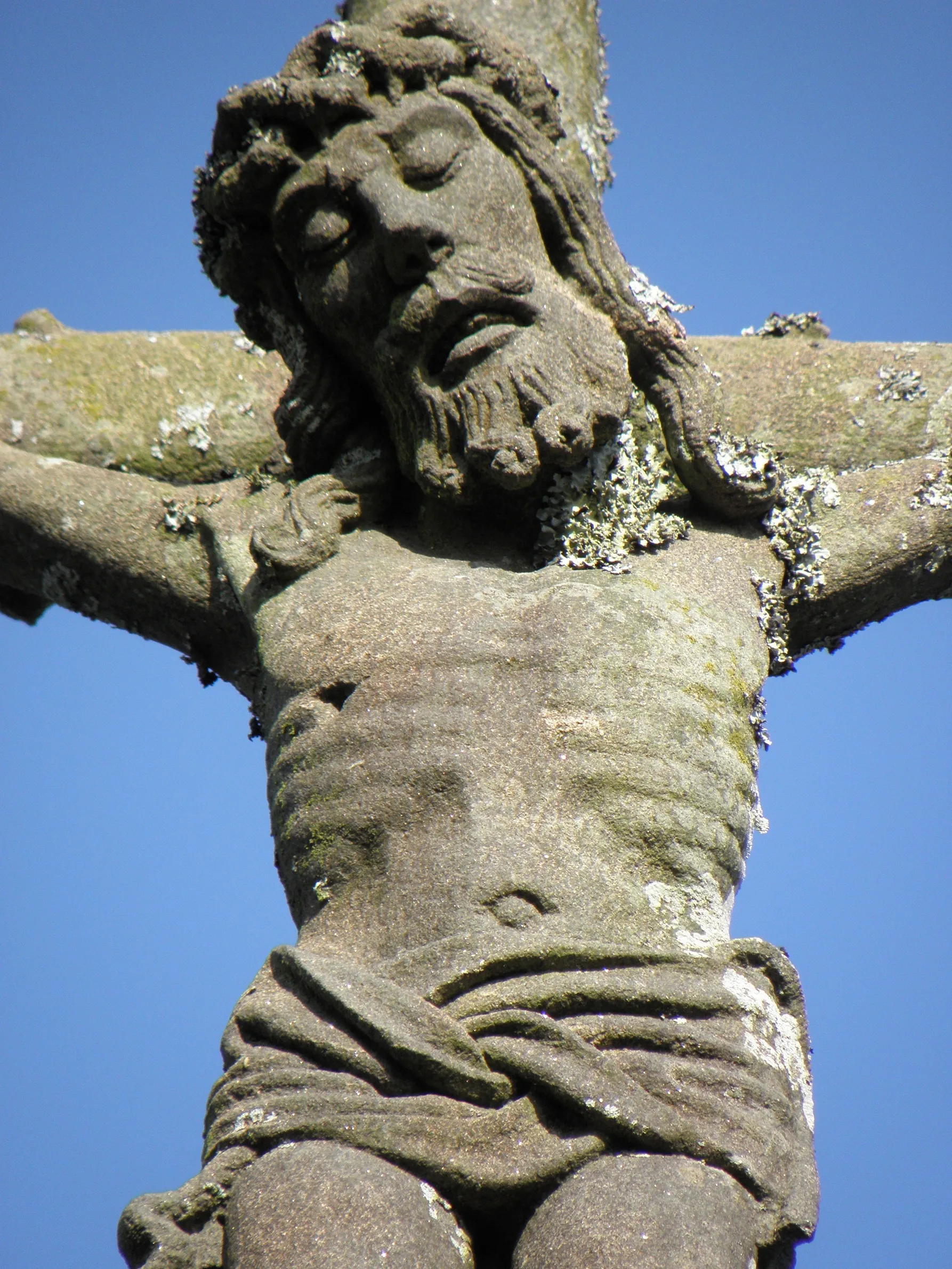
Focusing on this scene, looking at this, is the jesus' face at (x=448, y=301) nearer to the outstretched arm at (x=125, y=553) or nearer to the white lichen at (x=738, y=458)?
the white lichen at (x=738, y=458)

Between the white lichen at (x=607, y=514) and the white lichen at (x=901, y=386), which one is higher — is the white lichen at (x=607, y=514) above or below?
→ below

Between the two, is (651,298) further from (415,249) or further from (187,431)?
(187,431)

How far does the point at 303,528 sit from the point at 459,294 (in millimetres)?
660

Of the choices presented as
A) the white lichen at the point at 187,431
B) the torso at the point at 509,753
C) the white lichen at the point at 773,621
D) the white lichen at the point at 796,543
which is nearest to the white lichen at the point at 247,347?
the white lichen at the point at 187,431

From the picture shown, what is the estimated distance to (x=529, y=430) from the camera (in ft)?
11.3

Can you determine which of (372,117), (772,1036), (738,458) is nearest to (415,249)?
(372,117)

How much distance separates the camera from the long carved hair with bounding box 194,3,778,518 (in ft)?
12.3

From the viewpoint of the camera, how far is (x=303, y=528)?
11.9 ft

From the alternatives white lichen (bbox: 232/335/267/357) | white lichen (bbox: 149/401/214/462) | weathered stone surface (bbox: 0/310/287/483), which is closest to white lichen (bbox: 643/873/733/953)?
weathered stone surface (bbox: 0/310/287/483)

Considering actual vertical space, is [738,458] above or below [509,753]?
above

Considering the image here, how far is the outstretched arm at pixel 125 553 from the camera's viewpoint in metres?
3.90

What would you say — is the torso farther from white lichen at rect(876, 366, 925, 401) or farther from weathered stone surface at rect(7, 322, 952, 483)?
white lichen at rect(876, 366, 925, 401)

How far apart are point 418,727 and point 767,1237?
Result: 45.4 inches

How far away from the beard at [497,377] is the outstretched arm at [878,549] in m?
0.68
